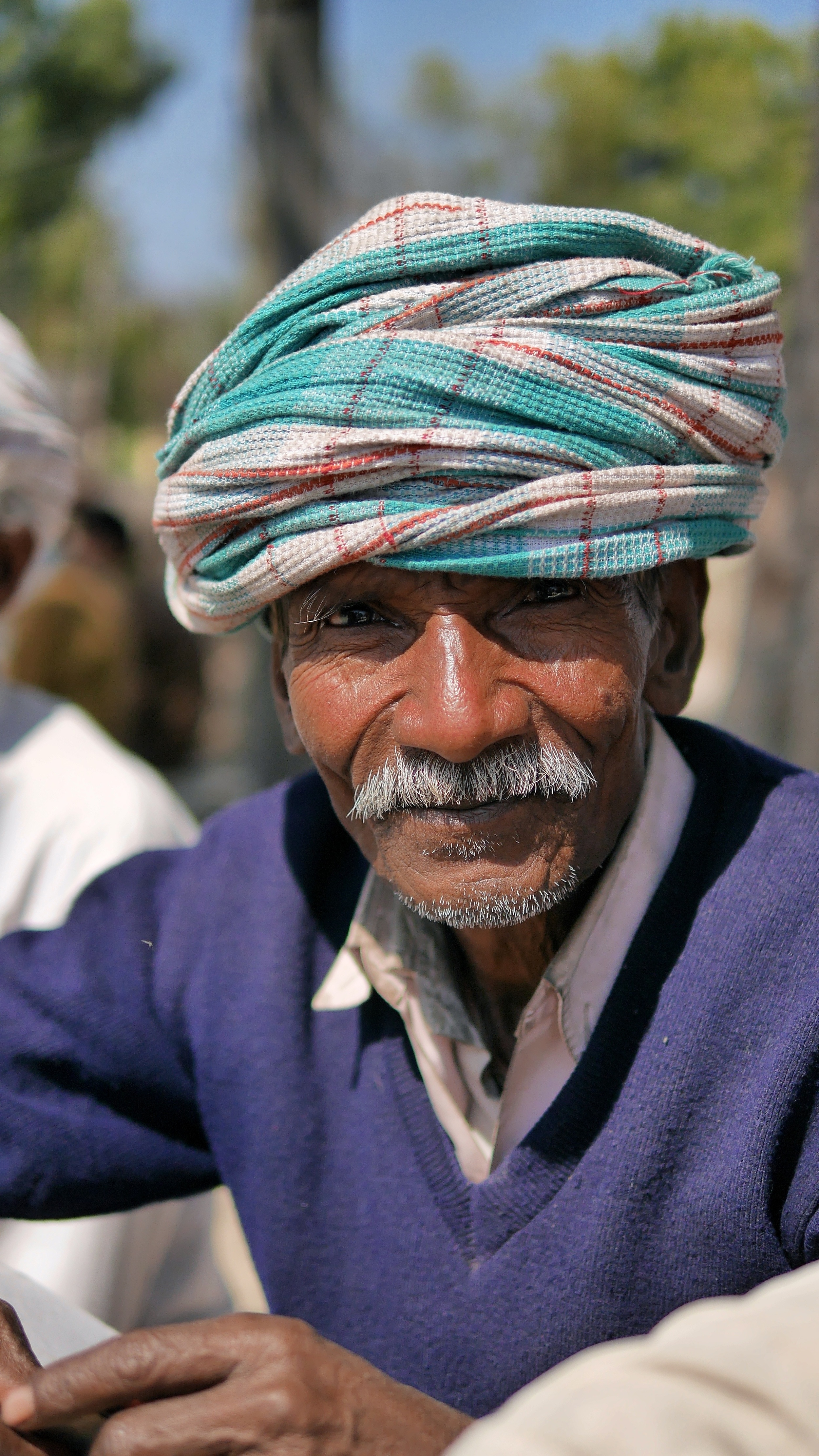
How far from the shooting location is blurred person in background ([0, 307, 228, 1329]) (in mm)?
2291

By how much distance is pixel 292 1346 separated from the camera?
1.15m

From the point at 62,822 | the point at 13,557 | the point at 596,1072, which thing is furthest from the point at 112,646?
the point at 596,1072

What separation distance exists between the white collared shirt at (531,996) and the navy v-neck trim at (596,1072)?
0.11 feet

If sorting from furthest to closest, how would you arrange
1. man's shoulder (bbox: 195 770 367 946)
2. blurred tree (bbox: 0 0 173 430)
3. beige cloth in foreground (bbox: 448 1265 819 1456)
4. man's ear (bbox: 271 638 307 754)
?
blurred tree (bbox: 0 0 173 430) < man's shoulder (bbox: 195 770 367 946) < man's ear (bbox: 271 638 307 754) < beige cloth in foreground (bbox: 448 1265 819 1456)

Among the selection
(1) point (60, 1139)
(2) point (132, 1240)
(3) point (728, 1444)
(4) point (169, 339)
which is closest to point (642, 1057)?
(3) point (728, 1444)

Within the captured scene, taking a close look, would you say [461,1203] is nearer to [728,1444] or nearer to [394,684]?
[394,684]

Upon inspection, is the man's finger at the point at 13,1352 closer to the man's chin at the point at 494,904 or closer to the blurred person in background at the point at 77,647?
the man's chin at the point at 494,904

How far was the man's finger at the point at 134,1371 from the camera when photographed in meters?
1.13

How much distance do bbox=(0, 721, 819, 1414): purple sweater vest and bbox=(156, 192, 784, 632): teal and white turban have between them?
0.45 m

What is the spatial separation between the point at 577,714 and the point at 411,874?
28 cm

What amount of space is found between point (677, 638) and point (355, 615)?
0.48 meters

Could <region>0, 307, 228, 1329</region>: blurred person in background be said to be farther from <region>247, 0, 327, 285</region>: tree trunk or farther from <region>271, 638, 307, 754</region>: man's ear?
<region>247, 0, 327, 285</region>: tree trunk

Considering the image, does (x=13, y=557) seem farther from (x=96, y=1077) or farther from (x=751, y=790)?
(x=751, y=790)

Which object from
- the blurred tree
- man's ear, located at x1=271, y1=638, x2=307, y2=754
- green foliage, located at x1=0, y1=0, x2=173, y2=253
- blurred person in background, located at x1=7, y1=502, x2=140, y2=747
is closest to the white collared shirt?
man's ear, located at x1=271, y1=638, x2=307, y2=754
